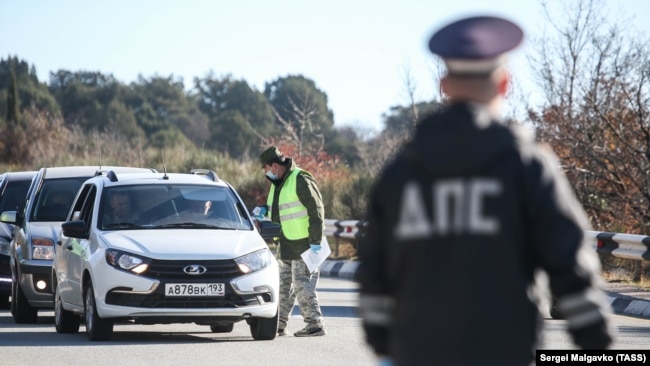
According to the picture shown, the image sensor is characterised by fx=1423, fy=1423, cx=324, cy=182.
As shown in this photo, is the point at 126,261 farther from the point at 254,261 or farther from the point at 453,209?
the point at 453,209

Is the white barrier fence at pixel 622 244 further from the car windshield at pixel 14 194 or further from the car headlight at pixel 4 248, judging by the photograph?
the car windshield at pixel 14 194

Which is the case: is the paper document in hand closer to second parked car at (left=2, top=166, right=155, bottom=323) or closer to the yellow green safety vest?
the yellow green safety vest

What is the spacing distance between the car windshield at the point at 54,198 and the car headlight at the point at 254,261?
410cm

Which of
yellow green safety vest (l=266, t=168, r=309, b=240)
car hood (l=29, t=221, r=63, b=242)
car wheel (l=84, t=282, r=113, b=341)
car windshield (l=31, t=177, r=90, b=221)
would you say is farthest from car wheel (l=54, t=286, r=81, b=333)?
car windshield (l=31, t=177, r=90, b=221)

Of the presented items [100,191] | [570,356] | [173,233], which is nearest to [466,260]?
[570,356]

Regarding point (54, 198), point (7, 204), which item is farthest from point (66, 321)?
point (7, 204)

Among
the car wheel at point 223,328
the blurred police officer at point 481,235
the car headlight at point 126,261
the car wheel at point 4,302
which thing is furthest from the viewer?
the car wheel at point 4,302

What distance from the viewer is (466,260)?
4.10 m

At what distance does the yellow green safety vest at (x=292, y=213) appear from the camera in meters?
A: 13.8

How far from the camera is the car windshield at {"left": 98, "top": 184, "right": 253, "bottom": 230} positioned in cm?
1360

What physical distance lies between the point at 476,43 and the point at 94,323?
9.17 meters

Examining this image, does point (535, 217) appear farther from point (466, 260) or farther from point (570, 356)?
point (570, 356)

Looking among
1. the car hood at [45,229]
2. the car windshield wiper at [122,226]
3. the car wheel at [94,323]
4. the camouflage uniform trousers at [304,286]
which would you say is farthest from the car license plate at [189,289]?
the car hood at [45,229]

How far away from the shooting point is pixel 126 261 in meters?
12.7
